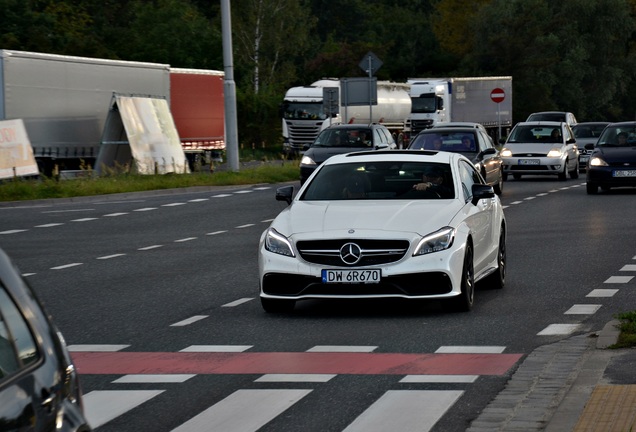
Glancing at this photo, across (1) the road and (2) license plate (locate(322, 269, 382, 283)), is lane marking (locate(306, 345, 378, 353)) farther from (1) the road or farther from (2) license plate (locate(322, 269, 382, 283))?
(2) license plate (locate(322, 269, 382, 283))

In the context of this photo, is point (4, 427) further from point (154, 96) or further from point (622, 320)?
point (154, 96)

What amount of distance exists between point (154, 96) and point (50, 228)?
2183cm

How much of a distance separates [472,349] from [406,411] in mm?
2561

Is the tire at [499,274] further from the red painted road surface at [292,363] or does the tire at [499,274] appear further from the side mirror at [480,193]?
the red painted road surface at [292,363]

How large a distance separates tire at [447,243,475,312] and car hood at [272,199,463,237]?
374 millimetres

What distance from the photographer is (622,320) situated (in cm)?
1150

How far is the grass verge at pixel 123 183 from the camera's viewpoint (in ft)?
113

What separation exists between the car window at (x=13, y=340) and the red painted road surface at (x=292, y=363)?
5.60m

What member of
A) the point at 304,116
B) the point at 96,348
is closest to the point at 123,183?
the point at 96,348

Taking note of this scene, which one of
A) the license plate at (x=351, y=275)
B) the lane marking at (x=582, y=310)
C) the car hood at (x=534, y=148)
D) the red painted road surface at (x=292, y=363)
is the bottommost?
the car hood at (x=534, y=148)

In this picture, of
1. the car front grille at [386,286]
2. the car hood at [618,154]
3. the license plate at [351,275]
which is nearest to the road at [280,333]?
the car front grille at [386,286]

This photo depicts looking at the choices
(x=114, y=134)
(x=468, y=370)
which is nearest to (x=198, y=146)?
(x=114, y=134)

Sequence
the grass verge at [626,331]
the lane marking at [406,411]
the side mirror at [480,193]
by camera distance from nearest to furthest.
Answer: the lane marking at [406,411]
the grass verge at [626,331]
the side mirror at [480,193]

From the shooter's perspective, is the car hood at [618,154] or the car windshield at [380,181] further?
the car hood at [618,154]
